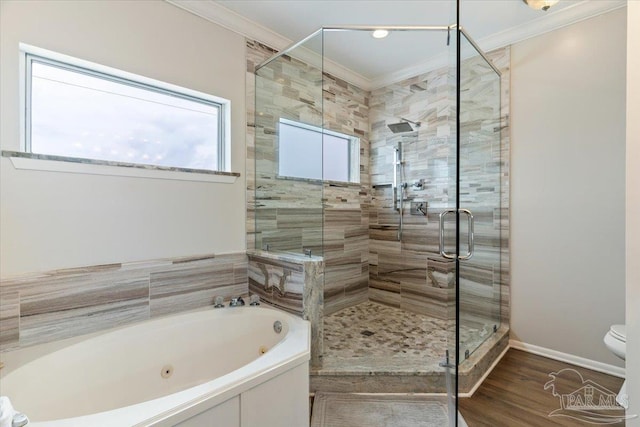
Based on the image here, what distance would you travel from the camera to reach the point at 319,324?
2020mm

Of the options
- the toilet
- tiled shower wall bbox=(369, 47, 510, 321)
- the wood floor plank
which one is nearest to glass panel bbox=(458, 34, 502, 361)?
tiled shower wall bbox=(369, 47, 510, 321)

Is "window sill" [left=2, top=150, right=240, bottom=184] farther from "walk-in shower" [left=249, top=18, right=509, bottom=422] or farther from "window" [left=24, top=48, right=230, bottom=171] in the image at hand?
"walk-in shower" [left=249, top=18, right=509, bottom=422]

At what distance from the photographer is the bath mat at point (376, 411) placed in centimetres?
169

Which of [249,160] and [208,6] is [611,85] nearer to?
[249,160]

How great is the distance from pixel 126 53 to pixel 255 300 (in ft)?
6.11

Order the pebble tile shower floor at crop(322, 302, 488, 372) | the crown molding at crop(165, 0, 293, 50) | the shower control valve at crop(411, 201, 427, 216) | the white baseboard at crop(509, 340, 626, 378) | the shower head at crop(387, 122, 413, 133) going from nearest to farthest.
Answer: the white baseboard at crop(509, 340, 626, 378), the pebble tile shower floor at crop(322, 302, 488, 372), the crown molding at crop(165, 0, 293, 50), the shower control valve at crop(411, 201, 427, 216), the shower head at crop(387, 122, 413, 133)

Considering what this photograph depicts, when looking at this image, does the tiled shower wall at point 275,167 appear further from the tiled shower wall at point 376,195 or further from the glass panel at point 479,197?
the glass panel at point 479,197

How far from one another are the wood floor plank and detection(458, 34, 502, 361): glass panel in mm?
237

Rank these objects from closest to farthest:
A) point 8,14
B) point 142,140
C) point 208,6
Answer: point 8,14 → point 142,140 → point 208,6

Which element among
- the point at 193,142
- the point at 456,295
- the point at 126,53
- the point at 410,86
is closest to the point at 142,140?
the point at 193,142

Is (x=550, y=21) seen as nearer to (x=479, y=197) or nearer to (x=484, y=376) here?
(x=479, y=197)

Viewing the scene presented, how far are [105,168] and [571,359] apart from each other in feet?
9.99

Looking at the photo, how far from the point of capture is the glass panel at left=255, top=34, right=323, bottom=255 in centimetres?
Answer: 251

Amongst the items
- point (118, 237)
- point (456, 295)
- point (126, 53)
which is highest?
point (126, 53)
